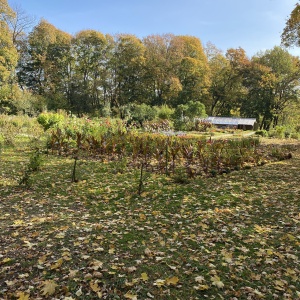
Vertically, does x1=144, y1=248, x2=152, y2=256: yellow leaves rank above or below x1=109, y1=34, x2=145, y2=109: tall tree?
below

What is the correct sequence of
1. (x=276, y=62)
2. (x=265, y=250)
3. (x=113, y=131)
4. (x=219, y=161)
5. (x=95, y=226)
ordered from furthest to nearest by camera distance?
1. (x=276, y=62)
2. (x=113, y=131)
3. (x=219, y=161)
4. (x=95, y=226)
5. (x=265, y=250)

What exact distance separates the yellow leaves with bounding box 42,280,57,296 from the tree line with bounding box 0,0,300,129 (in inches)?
1221

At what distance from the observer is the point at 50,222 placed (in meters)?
4.07

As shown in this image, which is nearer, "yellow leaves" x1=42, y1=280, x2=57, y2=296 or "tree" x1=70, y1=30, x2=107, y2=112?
"yellow leaves" x1=42, y1=280, x2=57, y2=296

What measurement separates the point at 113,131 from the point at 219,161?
5.96 m

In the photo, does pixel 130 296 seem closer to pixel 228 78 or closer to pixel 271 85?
pixel 271 85

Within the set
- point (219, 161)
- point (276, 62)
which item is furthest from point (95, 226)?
point (276, 62)

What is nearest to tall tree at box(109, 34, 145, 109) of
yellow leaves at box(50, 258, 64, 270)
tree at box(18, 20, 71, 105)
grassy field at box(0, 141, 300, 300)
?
tree at box(18, 20, 71, 105)

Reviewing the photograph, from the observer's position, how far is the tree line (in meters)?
34.5

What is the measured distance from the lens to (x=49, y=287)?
2486 mm

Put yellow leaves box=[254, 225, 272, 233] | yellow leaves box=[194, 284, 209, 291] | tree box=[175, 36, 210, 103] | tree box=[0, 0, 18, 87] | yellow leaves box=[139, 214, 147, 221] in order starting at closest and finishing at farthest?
yellow leaves box=[194, 284, 209, 291] < yellow leaves box=[254, 225, 272, 233] < yellow leaves box=[139, 214, 147, 221] < tree box=[0, 0, 18, 87] < tree box=[175, 36, 210, 103]

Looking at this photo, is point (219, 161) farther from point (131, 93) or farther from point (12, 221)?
point (131, 93)

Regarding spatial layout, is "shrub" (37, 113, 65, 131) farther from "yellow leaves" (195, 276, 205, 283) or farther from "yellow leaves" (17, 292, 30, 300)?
"yellow leaves" (195, 276, 205, 283)

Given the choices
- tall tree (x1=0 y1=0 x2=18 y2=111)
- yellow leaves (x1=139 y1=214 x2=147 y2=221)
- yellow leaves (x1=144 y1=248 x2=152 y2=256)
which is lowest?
yellow leaves (x1=139 y1=214 x2=147 y2=221)
